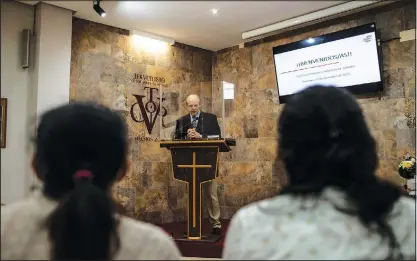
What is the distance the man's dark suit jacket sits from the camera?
4.34 meters

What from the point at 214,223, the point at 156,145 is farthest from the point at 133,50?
the point at 214,223

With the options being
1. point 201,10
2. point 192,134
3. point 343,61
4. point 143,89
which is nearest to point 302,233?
point 201,10

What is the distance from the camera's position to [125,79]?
4469 millimetres

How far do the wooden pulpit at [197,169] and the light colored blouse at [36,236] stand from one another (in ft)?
9.49

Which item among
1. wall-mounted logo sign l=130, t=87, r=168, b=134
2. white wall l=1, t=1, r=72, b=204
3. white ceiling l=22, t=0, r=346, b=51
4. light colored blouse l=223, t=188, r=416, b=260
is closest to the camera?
light colored blouse l=223, t=188, r=416, b=260

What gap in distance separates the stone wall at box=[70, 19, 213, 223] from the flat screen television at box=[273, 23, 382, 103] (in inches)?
44.2

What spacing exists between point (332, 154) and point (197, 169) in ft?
9.57

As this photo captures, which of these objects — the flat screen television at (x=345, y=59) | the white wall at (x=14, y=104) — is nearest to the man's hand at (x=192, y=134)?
the flat screen television at (x=345, y=59)

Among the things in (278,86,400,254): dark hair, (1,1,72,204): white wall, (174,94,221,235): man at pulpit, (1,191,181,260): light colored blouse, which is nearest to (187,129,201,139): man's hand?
(174,94,221,235): man at pulpit

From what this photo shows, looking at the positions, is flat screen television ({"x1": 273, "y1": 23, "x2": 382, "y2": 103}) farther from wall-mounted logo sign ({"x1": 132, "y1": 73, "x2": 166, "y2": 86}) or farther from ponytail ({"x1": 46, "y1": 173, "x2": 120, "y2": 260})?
ponytail ({"x1": 46, "y1": 173, "x2": 120, "y2": 260})

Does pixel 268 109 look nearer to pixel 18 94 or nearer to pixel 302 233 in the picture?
pixel 18 94

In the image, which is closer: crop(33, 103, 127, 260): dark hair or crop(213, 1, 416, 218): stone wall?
crop(33, 103, 127, 260): dark hair

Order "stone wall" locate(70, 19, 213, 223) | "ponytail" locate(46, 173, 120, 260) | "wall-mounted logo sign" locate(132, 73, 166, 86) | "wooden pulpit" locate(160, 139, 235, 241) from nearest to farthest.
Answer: "ponytail" locate(46, 173, 120, 260) → "wooden pulpit" locate(160, 139, 235, 241) → "stone wall" locate(70, 19, 213, 223) → "wall-mounted logo sign" locate(132, 73, 166, 86)

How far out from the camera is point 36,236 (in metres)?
0.83
